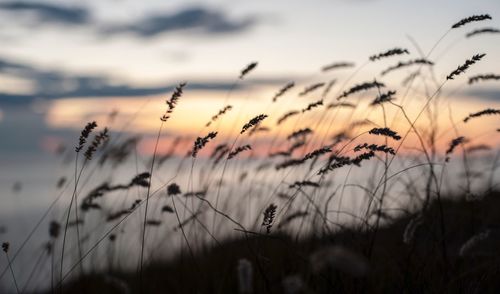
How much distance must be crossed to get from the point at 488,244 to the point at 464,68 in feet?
7.05

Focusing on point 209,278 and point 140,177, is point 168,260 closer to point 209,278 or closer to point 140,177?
point 209,278

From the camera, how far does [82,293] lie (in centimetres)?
367

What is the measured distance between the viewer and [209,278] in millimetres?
3568

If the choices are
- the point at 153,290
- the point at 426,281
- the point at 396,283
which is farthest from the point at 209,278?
the point at 426,281

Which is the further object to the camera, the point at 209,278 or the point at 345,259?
the point at 209,278

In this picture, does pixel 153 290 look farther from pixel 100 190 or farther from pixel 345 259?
pixel 345 259

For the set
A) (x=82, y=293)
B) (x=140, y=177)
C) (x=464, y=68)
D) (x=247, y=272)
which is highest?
(x=464, y=68)

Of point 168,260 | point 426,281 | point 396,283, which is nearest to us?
point 426,281

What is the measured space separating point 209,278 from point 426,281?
132cm

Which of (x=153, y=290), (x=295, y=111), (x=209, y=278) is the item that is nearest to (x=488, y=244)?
(x=295, y=111)

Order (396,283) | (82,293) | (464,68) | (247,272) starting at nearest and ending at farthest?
(247,272) → (464,68) → (396,283) → (82,293)

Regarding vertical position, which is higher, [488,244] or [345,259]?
[345,259]

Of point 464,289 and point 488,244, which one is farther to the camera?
point 488,244

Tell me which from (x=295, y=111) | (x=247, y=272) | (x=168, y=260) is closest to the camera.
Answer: (x=247, y=272)
